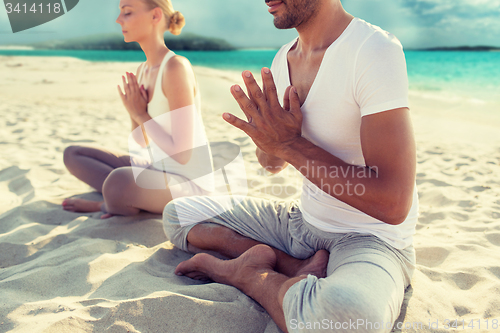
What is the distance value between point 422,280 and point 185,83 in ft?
6.48

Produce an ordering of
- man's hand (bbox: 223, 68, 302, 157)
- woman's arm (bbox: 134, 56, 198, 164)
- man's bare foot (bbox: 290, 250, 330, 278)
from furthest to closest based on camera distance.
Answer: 1. woman's arm (bbox: 134, 56, 198, 164)
2. man's bare foot (bbox: 290, 250, 330, 278)
3. man's hand (bbox: 223, 68, 302, 157)

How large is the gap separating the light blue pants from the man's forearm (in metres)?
0.22

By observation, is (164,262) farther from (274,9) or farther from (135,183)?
(274,9)

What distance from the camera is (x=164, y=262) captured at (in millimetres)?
2004

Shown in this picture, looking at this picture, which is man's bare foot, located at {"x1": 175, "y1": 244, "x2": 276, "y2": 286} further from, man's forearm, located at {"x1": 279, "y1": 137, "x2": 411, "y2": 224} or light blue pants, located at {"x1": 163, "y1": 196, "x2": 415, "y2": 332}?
man's forearm, located at {"x1": 279, "y1": 137, "x2": 411, "y2": 224}

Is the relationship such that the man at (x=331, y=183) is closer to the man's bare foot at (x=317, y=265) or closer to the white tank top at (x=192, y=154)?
the man's bare foot at (x=317, y=265)

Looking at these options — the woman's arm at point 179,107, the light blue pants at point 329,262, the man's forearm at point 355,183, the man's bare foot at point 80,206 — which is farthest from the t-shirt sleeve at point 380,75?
the man's bare foot at point 80,206

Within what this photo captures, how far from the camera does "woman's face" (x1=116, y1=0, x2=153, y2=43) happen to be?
2.55 metres

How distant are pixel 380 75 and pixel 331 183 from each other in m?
0.46

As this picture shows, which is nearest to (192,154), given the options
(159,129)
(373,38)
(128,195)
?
(159,129)

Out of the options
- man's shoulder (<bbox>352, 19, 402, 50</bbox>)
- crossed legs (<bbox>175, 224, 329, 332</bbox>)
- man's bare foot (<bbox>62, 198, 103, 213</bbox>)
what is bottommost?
man's bare foot (<bbox>62, 198, 103, 213</bbox>)

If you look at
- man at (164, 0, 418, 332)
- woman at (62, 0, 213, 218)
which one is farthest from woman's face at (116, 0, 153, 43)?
man at (164, 0, 418, 332)

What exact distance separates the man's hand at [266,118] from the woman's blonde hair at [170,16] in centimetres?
165

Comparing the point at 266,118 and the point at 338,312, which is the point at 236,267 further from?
the point at 266,118
